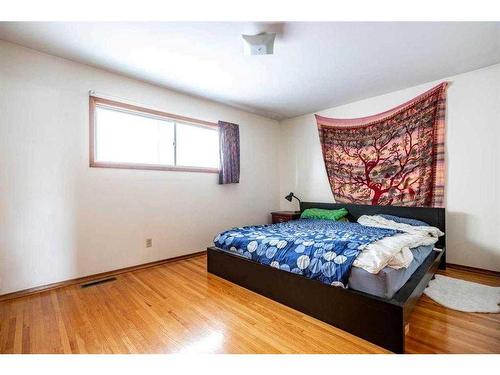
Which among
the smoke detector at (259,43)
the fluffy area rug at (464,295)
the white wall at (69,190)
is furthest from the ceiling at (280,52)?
the fluffy area rug at (464,295)

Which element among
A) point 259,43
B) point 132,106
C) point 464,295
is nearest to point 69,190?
point 132,106

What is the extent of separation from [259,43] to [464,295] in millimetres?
2854

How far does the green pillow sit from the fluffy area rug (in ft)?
4.35

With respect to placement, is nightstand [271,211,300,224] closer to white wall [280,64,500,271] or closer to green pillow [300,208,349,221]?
green pillow [300,208,349,221]

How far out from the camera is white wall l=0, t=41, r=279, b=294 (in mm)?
2199

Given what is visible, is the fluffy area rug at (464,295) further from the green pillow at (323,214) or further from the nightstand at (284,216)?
the nightstand at (284,216)

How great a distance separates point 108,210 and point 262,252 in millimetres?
1866

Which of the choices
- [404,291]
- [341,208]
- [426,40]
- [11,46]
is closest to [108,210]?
[11,46]

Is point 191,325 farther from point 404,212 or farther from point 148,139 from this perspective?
point 404,212

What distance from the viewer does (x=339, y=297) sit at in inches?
65.9

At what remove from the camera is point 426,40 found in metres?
2.18

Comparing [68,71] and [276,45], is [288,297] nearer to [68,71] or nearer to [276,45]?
[276,45]

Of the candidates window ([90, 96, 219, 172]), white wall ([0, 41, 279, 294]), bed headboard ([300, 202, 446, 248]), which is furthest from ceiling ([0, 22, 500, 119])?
bed headboard ([300, 202, 446, 248])

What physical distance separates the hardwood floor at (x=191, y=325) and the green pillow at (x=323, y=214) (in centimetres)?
157
